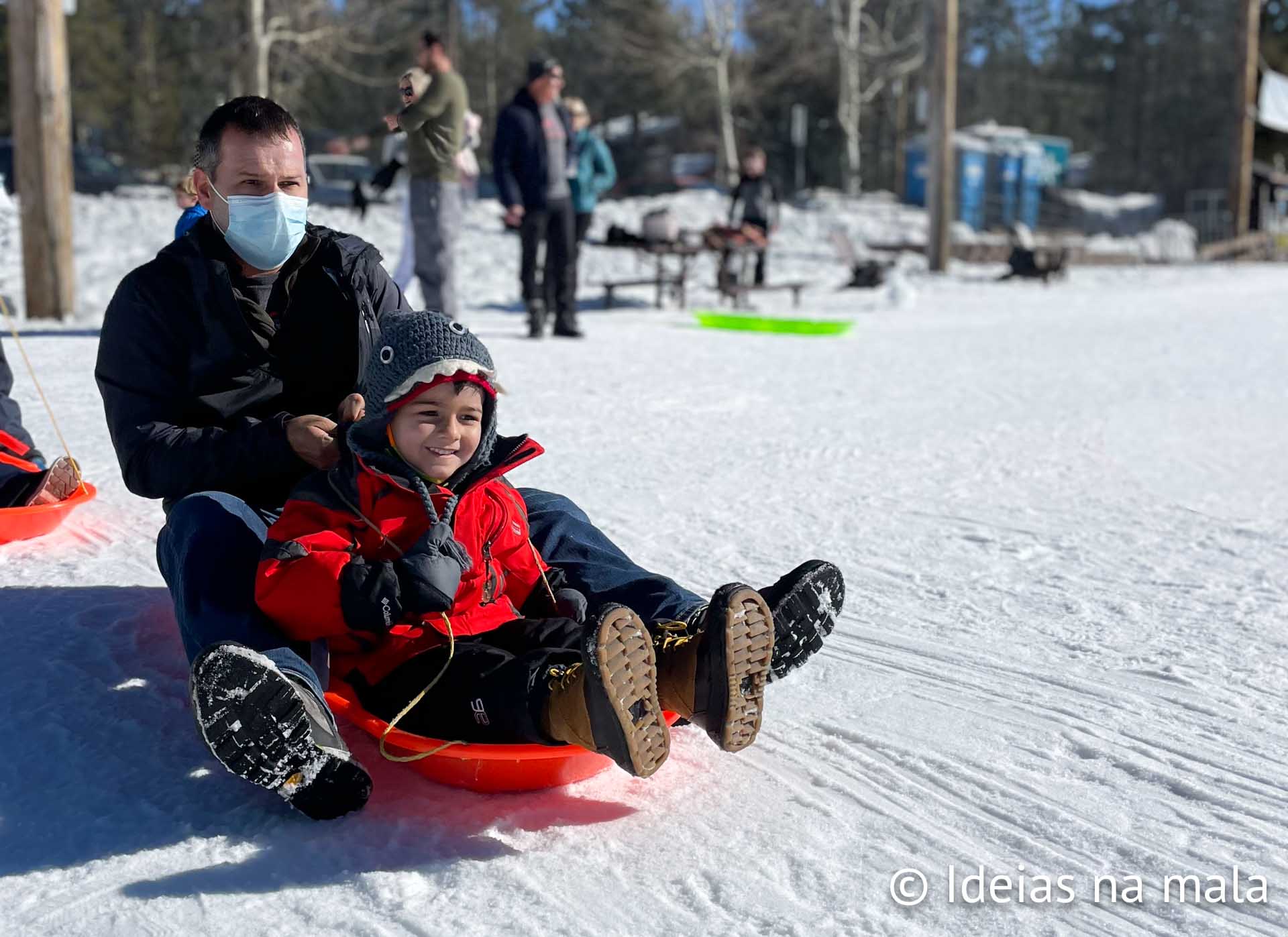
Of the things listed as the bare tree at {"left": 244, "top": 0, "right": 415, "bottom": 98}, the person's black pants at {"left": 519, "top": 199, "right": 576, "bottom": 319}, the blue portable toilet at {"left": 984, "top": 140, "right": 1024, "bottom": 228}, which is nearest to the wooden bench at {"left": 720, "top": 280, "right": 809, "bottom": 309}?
the person's black pants at {"left": 519, "top": 199, "right": 576, "bottom": 319}

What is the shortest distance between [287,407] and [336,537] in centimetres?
62

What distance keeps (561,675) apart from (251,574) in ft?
2.04

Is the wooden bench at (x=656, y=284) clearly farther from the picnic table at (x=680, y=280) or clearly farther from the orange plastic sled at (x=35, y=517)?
the orange plastic sled at (x=35, y=517)

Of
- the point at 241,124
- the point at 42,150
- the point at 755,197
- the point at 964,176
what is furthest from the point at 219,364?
the point at 964,176

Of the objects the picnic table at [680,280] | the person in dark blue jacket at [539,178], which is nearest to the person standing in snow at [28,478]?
the person in dark blue jacket at [539,178]

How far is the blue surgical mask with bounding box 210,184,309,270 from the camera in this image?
2.45m

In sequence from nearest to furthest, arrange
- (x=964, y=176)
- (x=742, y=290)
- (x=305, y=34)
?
(x=742, y=290)
(x=305, y=34)
(x=964, y=176)

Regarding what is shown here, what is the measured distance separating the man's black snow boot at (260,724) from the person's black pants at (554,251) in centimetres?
626

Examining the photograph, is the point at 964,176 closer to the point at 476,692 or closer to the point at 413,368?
the point at 413,368

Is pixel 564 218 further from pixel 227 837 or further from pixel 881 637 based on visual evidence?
pixel 227 837

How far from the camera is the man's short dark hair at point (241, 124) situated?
2441 mm

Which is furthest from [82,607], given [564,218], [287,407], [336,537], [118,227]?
[118,227]

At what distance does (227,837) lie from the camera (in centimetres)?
192

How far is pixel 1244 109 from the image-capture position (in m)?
20.7
